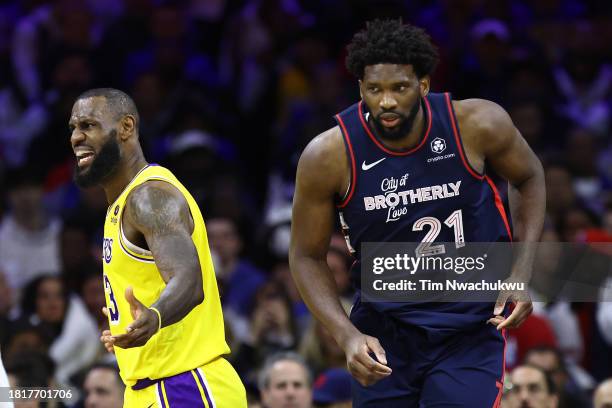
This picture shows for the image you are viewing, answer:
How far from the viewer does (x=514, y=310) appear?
5.02m

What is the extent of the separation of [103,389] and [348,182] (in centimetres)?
252

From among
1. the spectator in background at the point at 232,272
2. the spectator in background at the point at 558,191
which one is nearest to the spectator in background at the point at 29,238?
the spectator in background at the point at 232,272

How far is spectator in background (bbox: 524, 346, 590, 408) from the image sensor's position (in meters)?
7.47

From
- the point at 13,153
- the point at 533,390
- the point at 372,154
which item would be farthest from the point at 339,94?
the point at 372,154

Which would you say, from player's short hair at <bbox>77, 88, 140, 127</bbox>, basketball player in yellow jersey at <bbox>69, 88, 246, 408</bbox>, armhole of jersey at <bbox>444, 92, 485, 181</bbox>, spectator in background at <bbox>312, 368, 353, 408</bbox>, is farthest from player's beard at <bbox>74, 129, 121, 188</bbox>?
spectator in background at <bbox>312, 368, 353, 408</bbox>

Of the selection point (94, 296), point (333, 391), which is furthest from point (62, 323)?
point (333, 391)

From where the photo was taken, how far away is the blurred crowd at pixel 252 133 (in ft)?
27.0

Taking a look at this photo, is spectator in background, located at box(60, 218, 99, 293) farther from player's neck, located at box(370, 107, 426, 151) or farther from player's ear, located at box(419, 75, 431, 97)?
player's ear, located at box(419, 75, 431, 97)

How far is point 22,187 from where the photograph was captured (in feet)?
32.4

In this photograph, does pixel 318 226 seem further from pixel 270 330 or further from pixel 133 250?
pixel 270 330

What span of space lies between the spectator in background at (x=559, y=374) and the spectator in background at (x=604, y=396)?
0.28m

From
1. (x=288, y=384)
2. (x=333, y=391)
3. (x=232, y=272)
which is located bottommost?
(x=333, y=391)

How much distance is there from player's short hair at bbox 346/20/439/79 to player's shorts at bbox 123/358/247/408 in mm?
1376

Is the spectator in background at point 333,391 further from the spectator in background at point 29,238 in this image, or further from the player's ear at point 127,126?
the spectator in background at point 29,238
